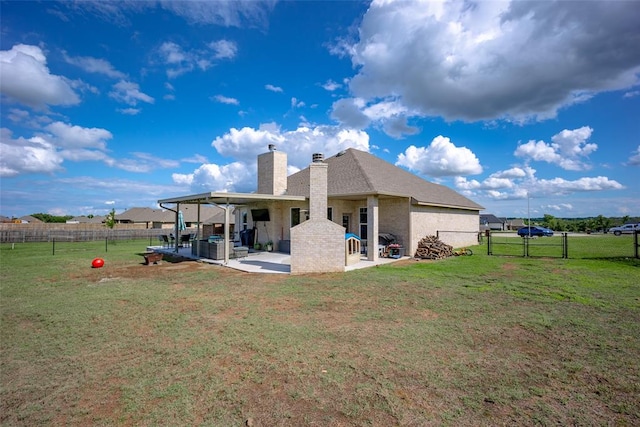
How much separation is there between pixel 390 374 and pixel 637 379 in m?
2.95

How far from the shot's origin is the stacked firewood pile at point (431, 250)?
14.6 m

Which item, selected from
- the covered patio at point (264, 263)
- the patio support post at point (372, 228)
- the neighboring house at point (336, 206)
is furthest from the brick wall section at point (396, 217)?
the patio support post at point (372, 228)

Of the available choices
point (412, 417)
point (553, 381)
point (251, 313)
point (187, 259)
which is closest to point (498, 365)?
point (553, 381)

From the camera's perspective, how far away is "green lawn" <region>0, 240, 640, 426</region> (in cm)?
311

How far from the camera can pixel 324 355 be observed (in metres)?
4.34

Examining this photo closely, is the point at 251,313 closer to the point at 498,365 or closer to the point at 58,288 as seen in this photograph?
the point at 498,365

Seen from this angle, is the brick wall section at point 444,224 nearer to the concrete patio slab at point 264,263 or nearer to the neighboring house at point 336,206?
the neighboring house at point 336,206

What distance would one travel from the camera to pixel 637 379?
3639mm

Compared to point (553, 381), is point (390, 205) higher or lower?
higher

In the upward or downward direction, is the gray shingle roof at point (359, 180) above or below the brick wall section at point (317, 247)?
above

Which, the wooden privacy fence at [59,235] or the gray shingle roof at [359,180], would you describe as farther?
the wooden privacy fence at [59,235]

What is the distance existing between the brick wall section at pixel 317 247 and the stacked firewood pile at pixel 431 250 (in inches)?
226

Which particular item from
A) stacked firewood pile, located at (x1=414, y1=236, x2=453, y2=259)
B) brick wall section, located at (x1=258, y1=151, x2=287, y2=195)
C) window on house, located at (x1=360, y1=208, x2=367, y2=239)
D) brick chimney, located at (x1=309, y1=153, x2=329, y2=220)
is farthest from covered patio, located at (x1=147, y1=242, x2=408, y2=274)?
brick wall section, located at (x1=258, y1=151, x2=287, y2=195)

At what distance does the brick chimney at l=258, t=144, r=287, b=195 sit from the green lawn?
356 inches
